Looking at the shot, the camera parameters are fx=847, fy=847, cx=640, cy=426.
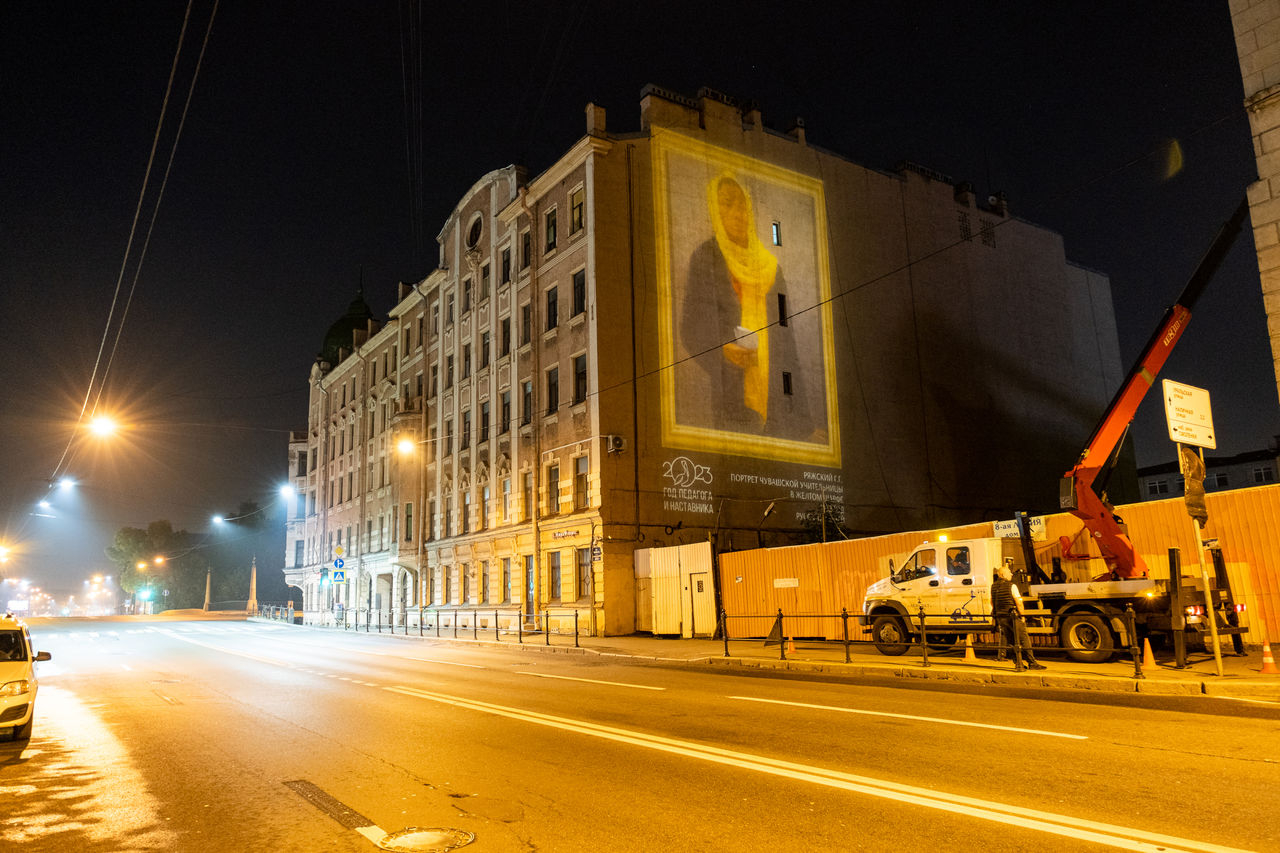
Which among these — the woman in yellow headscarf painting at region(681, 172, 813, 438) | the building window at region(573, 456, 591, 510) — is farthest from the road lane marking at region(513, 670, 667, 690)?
the woman in yellow headscarf painting at region(681, 172, 813, 438)

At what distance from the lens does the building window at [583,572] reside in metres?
30.8

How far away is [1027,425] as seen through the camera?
43094 mm

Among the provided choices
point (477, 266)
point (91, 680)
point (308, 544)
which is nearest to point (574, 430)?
point (477, 266)

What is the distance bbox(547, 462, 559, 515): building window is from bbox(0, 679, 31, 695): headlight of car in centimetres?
2372

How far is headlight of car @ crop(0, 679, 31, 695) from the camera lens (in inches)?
370

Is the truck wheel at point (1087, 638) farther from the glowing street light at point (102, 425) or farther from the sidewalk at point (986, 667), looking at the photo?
the glowing street light at point (102, 425)

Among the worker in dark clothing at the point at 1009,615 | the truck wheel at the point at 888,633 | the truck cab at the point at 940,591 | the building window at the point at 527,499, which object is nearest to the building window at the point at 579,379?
the building window at the point at 527,499

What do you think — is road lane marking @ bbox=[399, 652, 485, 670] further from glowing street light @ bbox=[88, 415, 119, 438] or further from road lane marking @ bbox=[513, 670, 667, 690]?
glowing street light @ bbox=[88, 415, 119, 438]

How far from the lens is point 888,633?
18.9 m

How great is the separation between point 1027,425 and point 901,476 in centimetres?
993

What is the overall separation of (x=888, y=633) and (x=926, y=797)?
1342cm

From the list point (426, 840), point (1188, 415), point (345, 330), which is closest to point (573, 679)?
point (426, 840)

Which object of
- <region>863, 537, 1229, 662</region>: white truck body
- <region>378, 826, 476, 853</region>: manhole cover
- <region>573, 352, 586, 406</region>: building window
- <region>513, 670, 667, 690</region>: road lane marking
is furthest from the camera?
<region>573, 352, 586, 406</region>: building window

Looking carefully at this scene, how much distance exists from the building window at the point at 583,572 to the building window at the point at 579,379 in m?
5.68
